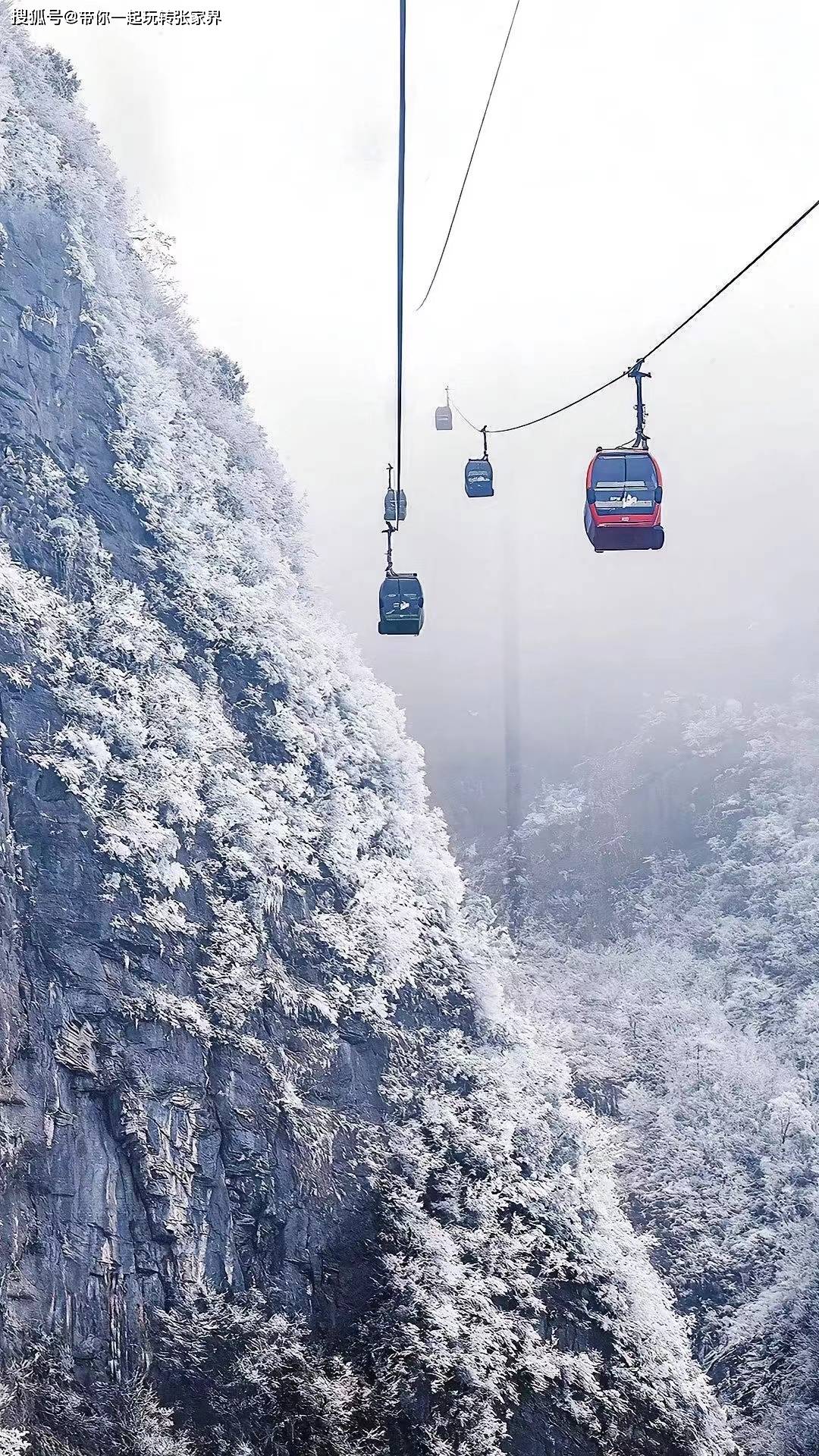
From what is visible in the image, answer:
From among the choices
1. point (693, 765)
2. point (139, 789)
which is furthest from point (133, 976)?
point (693, 765)

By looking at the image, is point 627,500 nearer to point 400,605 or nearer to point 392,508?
point 400,605

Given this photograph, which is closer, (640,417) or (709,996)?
(640,417)

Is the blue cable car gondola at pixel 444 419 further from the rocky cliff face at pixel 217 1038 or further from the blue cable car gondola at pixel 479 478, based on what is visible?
the rocky cliff face at pixel 217 1038

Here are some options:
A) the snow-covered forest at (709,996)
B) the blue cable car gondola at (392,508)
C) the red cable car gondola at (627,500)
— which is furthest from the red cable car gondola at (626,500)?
the snow-covered forest at (709,996)

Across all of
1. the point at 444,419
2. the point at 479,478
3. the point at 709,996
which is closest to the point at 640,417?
the point at 479,478

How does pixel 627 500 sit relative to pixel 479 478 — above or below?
below

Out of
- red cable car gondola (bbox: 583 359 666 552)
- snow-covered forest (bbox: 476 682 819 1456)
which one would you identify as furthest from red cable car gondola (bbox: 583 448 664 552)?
snow-covered forest (bbox: 476 682 819 1456)
